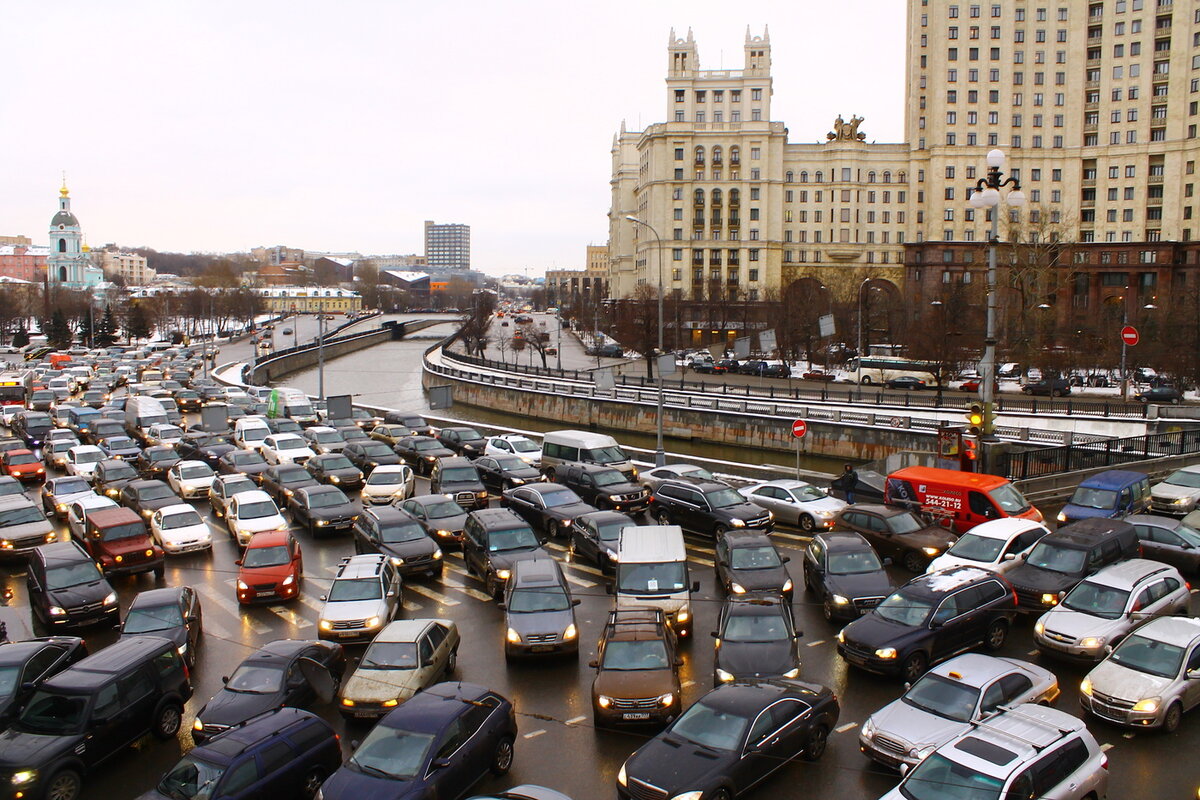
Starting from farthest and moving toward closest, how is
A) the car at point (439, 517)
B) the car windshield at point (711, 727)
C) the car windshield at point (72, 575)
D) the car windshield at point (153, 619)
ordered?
Result: the car at point (439, 517)
the car windshield at point (72, 575)
the car windshield at point (153, 619)
the car windshield at point (711, 727)

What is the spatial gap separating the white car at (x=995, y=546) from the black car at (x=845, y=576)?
1155 mm

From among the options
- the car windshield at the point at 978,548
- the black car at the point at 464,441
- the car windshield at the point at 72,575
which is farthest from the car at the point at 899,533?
the black car at the point at 464,441

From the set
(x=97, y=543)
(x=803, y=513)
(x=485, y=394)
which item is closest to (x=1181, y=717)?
(x=803, y=513)

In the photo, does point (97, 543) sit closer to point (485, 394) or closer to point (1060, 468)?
point (1060, 468)

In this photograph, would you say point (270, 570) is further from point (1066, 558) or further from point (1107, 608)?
point (1066, 558)

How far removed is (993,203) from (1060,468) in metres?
9.30

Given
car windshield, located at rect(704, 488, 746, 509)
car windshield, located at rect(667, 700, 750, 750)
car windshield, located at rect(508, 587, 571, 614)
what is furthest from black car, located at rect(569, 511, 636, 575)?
car windshield, located at rect(667, 700, 750, 750)

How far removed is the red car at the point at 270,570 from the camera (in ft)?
54.0

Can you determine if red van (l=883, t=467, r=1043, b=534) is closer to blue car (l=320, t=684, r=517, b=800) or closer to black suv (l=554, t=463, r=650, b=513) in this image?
black suv (l=554, t=463, r=650, b=513)

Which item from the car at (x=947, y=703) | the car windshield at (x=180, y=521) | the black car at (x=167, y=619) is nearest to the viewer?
the car at (x=947, y=703)

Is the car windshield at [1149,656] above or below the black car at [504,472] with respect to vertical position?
above

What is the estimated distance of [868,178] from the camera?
97250 mm

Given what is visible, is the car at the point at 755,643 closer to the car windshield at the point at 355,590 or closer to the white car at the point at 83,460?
the car windshield at the point at 355,590

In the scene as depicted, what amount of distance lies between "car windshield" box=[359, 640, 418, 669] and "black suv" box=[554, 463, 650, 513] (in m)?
11.0
